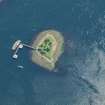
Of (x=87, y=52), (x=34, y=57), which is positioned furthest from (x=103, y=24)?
(x=34, y=57)

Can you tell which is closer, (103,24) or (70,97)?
(70,97)

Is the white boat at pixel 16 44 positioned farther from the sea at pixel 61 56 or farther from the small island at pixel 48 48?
the small island at pixel 48 48

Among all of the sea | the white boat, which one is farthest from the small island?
the white boat

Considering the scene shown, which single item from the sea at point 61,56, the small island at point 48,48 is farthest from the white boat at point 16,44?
the small island at point 48,48

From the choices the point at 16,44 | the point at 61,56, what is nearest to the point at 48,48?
the point at 61,56

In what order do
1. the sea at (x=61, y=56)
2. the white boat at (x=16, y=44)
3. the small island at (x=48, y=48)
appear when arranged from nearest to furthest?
1. the sea at (x=61, y=56)
2. the small island at (x=48, y=48)
3. the white boat at (x=16, y=44)

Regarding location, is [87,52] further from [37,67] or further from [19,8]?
[19,8]

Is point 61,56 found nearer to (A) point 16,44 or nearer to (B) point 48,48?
(B) point 48,48
